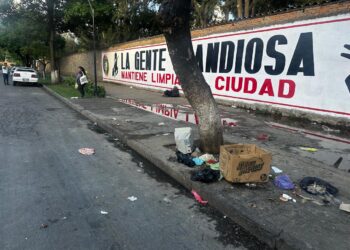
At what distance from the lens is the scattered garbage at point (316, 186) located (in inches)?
166

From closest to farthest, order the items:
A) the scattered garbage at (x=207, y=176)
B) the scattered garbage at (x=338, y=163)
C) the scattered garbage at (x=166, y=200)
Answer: the scattered garbage at (x=166, y=200), the scattered garbage at (x=207, y=176), the scattered garbage at (x=338, y=163)

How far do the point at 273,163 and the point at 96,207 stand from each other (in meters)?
3.05

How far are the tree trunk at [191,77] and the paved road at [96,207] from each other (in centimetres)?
118

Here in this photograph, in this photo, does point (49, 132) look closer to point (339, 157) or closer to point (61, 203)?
point (61, 203)

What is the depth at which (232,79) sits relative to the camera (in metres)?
12.5

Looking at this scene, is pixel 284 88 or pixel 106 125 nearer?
pixel 106 125

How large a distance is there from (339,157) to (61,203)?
5.02 meters

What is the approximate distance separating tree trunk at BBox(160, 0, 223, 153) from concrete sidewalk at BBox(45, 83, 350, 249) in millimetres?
800

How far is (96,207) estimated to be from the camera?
403 cm

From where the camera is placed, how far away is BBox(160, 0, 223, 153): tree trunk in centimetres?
534

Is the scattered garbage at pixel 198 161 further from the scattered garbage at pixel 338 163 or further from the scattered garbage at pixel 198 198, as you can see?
the scattered garbage at pixel 338 163

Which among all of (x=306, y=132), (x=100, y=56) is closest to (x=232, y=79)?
(x=306, y=132)

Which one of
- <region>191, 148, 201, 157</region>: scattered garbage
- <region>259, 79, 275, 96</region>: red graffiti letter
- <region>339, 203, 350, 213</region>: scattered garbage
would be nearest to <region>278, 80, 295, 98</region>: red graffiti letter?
<region>259, 79, 275, 96</region>: red graffiti letter

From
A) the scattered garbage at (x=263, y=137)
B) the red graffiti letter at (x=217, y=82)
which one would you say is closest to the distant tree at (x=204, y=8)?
Answer: the red graffiti letter at (x=217, y=82)
